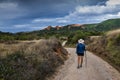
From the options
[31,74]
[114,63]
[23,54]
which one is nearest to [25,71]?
[31,74]

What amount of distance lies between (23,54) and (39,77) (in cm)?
238

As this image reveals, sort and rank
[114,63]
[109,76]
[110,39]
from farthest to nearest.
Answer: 1. [110,39]
2. [114,63]
3. [109,76]

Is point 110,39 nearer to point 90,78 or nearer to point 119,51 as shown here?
point 119,51

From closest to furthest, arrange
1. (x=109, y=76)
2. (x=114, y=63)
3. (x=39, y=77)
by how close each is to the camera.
→ (x=39, y=77), (x=109, y=76), (x=114, y=63)

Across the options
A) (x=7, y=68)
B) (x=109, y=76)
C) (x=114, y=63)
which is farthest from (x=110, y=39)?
(x=7, y=68)

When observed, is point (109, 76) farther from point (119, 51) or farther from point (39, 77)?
point (119, 51)

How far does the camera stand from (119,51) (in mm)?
29328

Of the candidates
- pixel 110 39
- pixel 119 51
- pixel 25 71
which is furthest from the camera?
pixel 110 39

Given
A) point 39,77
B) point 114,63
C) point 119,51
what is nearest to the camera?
point 39,77

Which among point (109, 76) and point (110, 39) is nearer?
point (109, 76)

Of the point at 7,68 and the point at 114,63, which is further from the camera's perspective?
the point at 114,63

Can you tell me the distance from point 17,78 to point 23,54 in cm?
434

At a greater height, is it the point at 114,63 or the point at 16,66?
the point at 16,66

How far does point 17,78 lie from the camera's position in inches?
595
